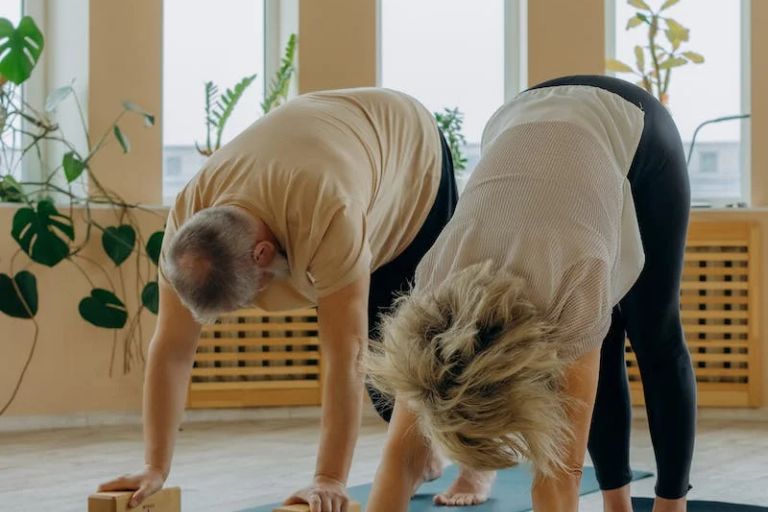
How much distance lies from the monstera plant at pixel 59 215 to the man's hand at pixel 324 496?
2.62 m

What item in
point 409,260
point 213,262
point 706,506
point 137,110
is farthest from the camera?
point 137,110

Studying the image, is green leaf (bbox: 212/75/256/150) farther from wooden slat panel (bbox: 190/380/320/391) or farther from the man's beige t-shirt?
the man's beige t-shirt

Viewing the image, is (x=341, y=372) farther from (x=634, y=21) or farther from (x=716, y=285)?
(x=634, y=21)

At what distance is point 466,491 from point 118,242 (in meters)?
2.22

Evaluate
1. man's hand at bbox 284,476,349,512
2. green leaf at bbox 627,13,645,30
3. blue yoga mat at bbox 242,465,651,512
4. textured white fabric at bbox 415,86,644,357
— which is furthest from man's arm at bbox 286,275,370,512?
green leaf at bbox 627,13,645,30

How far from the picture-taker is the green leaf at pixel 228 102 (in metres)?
4.83

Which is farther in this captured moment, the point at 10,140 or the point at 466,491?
the point at 10,140

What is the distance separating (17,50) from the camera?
4.39 meters

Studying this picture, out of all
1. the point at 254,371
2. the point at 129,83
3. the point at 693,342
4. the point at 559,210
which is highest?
the point at 129,83

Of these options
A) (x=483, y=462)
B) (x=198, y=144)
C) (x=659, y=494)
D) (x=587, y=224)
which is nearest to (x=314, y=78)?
(x=198, y=144)

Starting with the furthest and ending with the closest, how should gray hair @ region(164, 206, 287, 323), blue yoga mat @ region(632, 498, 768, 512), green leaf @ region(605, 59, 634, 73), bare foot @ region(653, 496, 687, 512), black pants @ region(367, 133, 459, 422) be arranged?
green leaf @ region(605, 59, 634, 73) < blue yoga mat @ region(632, 498, 768, 512) < black pants @ region(367, 133, 459, 422) < bare foot @ region(653, 496, 687, 512) < gray hair @ region(164, 206, 287, 323)

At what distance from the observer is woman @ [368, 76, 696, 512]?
51.9 inches

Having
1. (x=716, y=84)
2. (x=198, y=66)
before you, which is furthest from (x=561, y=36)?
(x=198, y=66)

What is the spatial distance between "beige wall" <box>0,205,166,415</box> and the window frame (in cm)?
219
